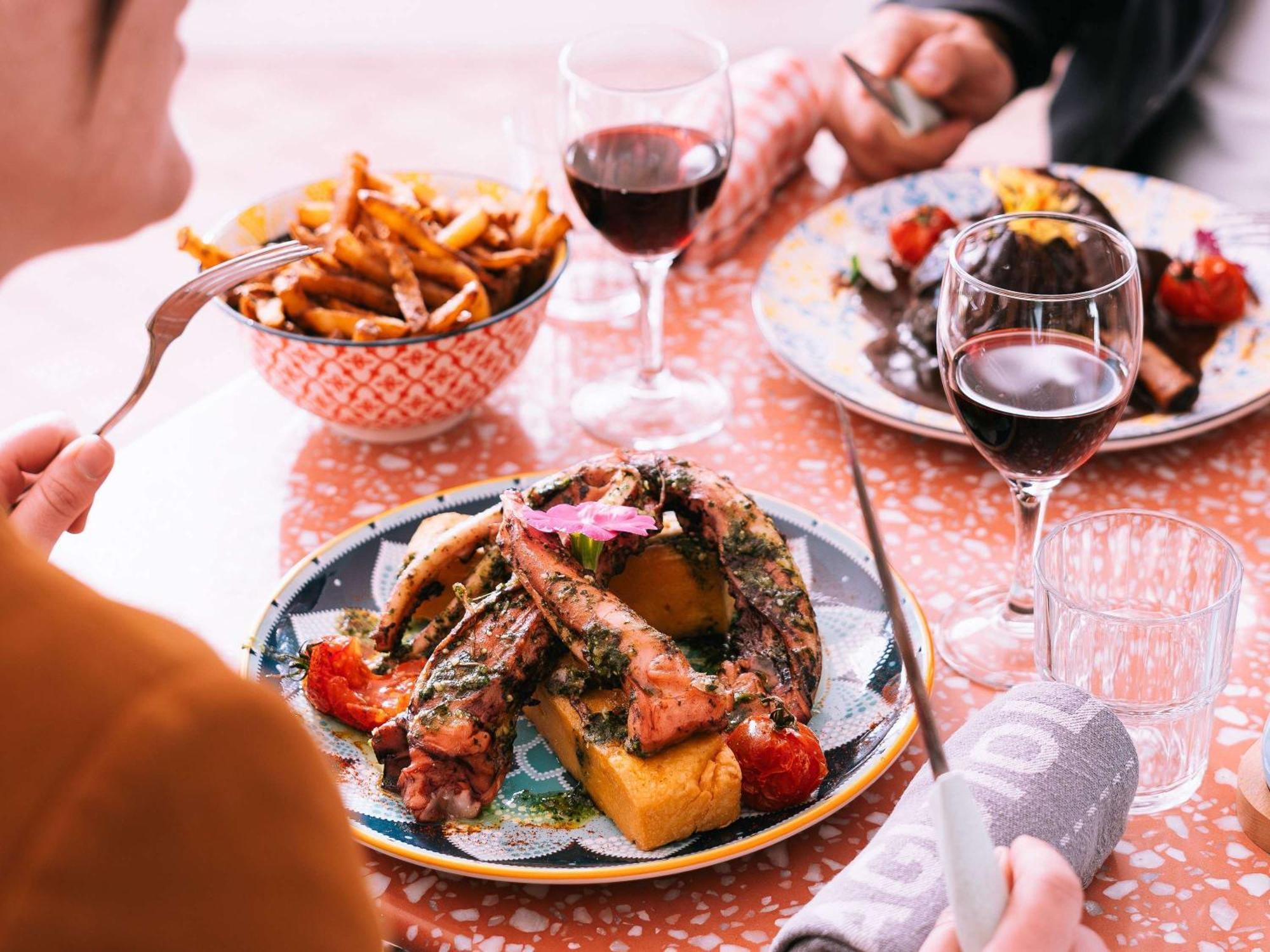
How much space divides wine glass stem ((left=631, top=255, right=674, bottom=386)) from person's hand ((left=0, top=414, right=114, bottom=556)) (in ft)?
2.18

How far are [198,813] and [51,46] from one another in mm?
363

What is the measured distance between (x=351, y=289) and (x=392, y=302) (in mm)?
45

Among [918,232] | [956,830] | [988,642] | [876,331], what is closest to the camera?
[956,830]

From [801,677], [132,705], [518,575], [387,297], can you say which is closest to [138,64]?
[132,705]

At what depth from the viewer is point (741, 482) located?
4.82ft

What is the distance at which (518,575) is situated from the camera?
1073 mm

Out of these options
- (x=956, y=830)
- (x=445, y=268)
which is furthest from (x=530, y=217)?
(x=956, y=830)

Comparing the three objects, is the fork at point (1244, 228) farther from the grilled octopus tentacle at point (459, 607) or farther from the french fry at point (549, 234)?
the grilled octopus tentacle at point (459, 607)

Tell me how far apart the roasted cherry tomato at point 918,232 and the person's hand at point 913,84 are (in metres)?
0.24

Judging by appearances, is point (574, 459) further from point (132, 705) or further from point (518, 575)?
point (132, 705)

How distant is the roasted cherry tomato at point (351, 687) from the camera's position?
1085 millimetres

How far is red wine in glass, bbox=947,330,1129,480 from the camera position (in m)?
1.08

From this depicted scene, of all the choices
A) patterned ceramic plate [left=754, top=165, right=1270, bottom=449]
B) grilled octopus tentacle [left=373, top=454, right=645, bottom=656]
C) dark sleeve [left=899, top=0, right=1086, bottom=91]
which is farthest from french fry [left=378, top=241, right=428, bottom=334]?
dark sleeve [left=899, top=0, right=1086, bottom=91]

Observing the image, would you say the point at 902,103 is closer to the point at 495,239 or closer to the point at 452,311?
the point at 495,239
